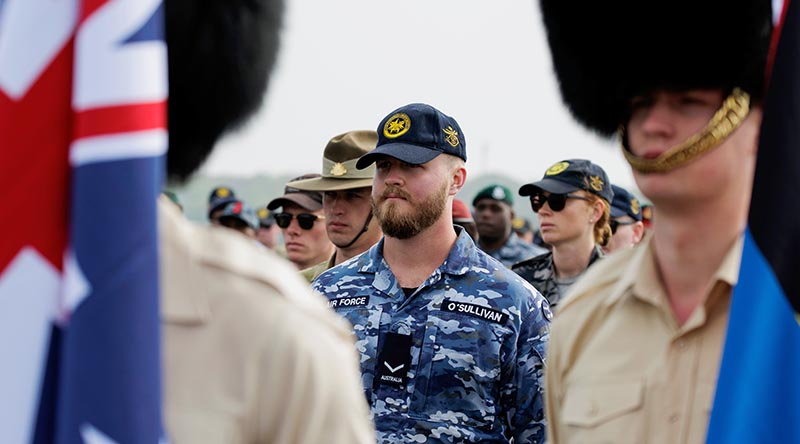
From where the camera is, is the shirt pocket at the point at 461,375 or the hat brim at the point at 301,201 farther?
the hat brim at the point at 301,201

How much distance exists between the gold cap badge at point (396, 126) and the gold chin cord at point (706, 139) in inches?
96.1

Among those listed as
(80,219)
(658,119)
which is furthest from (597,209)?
(80,219)

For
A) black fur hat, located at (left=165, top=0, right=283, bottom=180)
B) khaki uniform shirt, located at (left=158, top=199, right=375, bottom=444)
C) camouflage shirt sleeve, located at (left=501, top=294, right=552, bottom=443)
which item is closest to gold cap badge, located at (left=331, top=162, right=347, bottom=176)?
camouflage shirt sleeve, located at (left=501, top=294, right=552, bottom=443)

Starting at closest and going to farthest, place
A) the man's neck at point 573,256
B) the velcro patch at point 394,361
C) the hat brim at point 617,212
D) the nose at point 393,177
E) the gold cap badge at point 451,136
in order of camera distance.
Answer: the velcro patch at point 394,361 < the nose at point 393,177 < the gold cap badge at point 451,136 < the man's neck at point 573,256 < the hat brim at point 617,212

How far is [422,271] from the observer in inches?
199

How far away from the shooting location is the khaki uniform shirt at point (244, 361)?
186 cm

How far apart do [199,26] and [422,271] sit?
3.09 meters

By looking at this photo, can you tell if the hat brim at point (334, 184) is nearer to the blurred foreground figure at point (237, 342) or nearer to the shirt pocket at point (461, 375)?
the shirt pocket at point (461, 375)

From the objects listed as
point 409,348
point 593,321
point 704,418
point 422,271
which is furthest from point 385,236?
point 704,418

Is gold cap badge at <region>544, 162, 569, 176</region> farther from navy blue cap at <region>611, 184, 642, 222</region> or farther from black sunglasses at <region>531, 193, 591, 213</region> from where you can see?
navy blue cap at <region>611, 184, 642, 222</region>

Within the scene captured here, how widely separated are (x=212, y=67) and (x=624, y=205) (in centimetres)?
671

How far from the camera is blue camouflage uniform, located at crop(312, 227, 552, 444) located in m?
4.62

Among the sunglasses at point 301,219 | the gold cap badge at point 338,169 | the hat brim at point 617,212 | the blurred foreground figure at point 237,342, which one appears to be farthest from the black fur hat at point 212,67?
the hat brim at point 617,212

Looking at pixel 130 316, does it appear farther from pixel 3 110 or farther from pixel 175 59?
pixel 175 59
